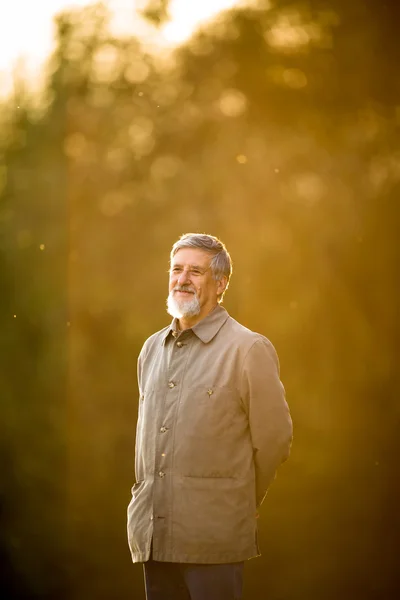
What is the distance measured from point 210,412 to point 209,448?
0.32 ft

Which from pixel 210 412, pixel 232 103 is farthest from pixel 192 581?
pixel 232 103

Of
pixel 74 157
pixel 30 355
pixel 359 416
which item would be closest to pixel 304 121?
pixel 74 157

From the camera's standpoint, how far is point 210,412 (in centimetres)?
229

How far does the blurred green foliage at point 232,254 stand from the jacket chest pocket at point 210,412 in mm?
3176

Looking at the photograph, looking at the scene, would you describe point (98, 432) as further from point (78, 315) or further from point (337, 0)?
point (337, 0)

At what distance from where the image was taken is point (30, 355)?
18.7ft

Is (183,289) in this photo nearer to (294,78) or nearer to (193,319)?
(193,319)

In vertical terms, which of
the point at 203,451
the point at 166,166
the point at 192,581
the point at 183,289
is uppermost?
the point at 166,166

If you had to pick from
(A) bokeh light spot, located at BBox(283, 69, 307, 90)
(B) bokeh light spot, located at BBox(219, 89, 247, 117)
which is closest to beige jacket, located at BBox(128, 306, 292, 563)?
(B) bokeh light spot, located at BBox(219, 89, 247, 117)

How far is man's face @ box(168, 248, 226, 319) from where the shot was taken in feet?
7.93

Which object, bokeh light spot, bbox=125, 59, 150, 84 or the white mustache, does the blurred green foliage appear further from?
the white mustache

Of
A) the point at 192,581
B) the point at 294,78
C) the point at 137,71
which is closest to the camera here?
the point at 192,581

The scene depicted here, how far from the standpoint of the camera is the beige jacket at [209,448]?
7.34 feet

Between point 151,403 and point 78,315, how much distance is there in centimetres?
333
